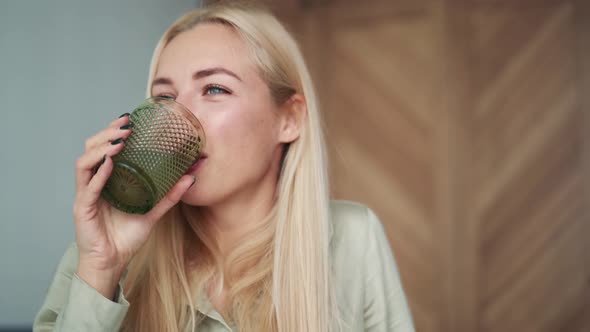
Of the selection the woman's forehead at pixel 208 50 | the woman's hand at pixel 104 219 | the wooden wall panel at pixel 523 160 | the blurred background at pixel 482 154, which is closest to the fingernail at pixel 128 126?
the woman's hand at pixel 104 219

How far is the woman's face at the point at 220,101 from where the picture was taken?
37.3 inches

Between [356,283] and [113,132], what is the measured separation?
0.60 metres

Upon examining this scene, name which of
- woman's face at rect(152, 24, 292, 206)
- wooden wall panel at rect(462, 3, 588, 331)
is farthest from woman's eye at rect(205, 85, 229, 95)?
wooden wall panel at rect(462, 3, 588, 331)

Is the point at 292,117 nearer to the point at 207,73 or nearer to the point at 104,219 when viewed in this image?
the point at 207,73

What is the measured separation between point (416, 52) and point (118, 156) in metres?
2.22

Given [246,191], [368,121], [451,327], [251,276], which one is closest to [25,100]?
[246,191]

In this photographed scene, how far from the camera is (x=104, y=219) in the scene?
884mm

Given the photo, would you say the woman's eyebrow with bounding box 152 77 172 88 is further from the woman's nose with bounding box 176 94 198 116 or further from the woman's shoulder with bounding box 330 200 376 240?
the woman's shoulder with bounding box 330 200 376 240

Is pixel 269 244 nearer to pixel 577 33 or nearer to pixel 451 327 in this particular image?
pixel 451 327

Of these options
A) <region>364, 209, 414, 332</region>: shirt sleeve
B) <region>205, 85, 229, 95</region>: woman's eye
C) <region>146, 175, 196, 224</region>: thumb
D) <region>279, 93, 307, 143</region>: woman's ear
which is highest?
<region>205, 85, 229, 95</region>: woman's eye

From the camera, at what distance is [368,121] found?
2852 millimetres

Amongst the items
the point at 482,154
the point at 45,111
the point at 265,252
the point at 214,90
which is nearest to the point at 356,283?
the point at 265,252

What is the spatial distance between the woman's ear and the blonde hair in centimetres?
1

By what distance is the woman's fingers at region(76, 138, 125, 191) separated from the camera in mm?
769
